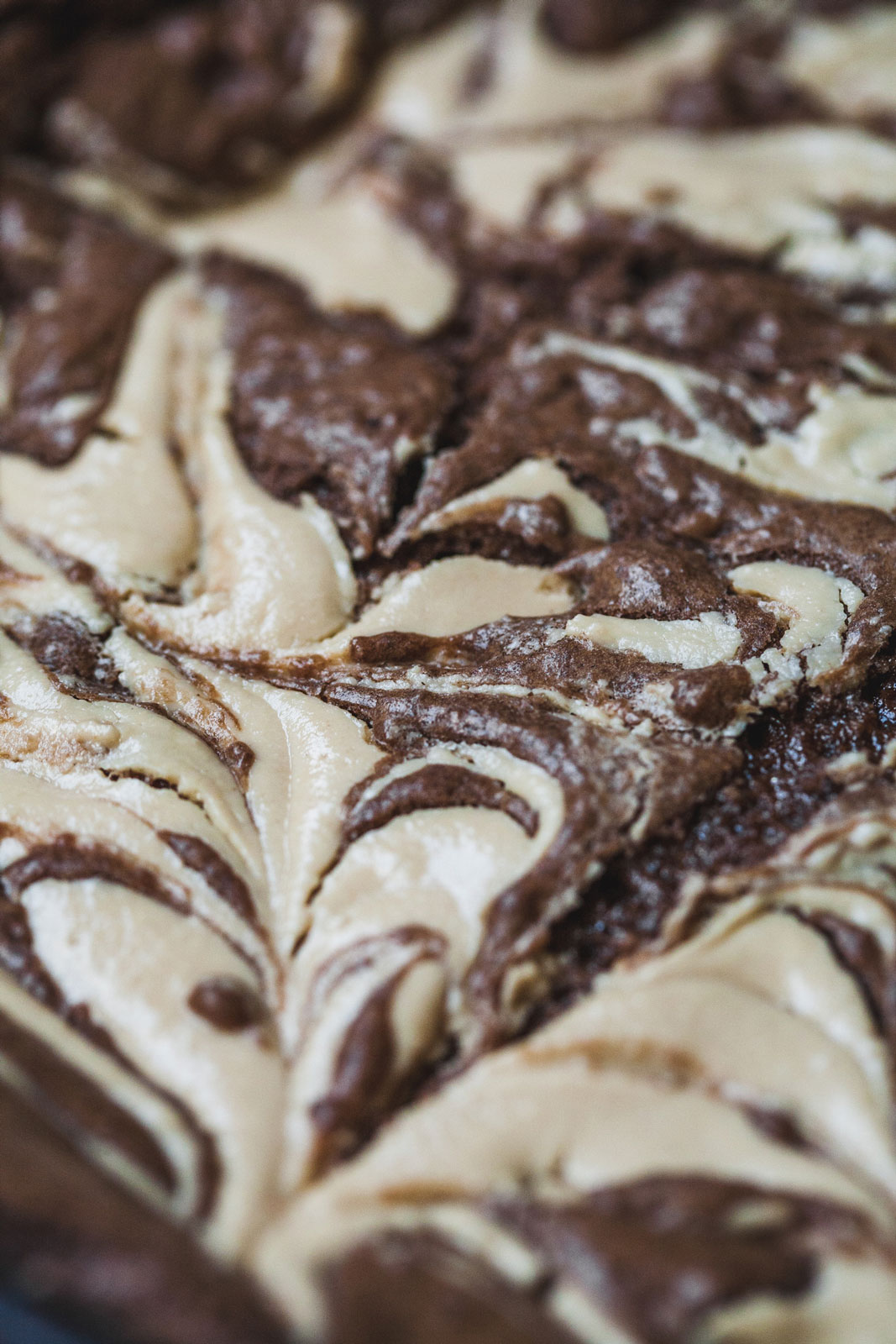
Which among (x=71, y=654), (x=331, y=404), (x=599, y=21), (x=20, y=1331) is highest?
(x=599, y=21)

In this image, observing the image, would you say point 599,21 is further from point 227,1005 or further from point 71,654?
point 227,1005

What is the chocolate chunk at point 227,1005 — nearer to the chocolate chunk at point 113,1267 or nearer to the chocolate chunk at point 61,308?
the chocolate chunk at point 113,1267

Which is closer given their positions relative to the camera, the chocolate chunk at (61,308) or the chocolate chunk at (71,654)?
the chocolate chunk at (71,654)

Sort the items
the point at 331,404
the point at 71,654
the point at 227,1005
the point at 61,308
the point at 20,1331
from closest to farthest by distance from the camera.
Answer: the point at 227,1005, the point at 20,1331, the point at 71,654, the point at 331,404, the point at 61,308

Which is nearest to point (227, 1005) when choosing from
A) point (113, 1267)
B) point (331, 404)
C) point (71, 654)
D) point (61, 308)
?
point (113, 1267)

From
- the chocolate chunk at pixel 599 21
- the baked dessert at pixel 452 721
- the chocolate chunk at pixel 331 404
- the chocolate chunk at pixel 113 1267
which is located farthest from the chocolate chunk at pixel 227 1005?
the chocolate chunk at pixel 599 21

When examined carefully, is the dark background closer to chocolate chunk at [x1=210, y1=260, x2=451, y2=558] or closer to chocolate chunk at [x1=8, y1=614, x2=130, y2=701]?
chocolate chunk at [x1=8, y1=614, x2=130, y2=701]

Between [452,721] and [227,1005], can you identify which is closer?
[227,1005]

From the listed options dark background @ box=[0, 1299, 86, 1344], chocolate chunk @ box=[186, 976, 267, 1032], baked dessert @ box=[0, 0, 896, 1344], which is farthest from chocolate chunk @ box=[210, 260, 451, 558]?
dark background @ box=[0, 1299, 86, 1344]

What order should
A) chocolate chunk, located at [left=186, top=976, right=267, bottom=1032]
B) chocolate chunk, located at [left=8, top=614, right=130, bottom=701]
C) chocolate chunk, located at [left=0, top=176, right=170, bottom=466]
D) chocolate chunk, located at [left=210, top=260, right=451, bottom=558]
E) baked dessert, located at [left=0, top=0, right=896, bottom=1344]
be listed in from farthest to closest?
chocolate chunk, located at [left=0, top=176, right=170, bottom=466], chocolate chunk, located at [left=210, top=260, right=451, bottom=558], chocolate chunk, located at [left=8, top=614, right=130, bottom=701], chocolate chunk, located at [left=186, top=976, right=267, bottom=1032], baked dessert, located at [left=0, top=0, right=896, bottom=1344]
